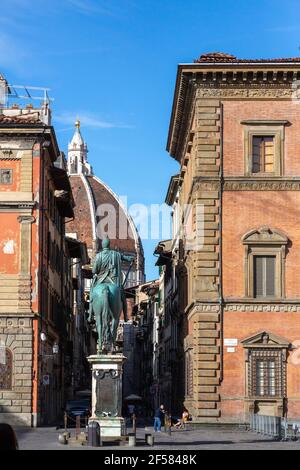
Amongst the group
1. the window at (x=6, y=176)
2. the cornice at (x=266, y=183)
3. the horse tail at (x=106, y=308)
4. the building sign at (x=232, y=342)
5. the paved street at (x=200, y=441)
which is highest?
the window at (x=6, y=176)

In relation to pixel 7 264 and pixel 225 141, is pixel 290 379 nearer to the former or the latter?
pixel 225 141

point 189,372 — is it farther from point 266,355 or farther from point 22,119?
point 22,119

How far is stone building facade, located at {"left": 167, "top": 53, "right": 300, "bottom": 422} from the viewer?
141 feet

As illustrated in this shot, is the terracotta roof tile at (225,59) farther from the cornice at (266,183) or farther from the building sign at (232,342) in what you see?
the building sign at (232,342)

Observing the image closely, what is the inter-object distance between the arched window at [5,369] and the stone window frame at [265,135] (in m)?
14.6

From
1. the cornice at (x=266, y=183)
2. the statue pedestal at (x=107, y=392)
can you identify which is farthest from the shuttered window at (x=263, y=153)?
the statue pedestal at (x=107, y=392)

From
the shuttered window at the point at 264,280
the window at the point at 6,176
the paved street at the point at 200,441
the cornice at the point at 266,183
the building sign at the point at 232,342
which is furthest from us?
the window at the point at 6,176

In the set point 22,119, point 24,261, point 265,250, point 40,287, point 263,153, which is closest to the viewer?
point 265,250

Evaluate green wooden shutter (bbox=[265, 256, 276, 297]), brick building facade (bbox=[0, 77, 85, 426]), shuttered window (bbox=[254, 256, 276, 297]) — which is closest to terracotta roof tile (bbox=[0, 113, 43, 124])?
brick building facade (bbox=[0, 77, 85, 426])

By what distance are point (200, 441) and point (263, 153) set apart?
49.9 feet

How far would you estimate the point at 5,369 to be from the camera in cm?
4847

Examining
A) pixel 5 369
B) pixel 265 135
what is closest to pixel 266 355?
pixel 265 135

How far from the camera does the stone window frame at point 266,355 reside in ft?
141
